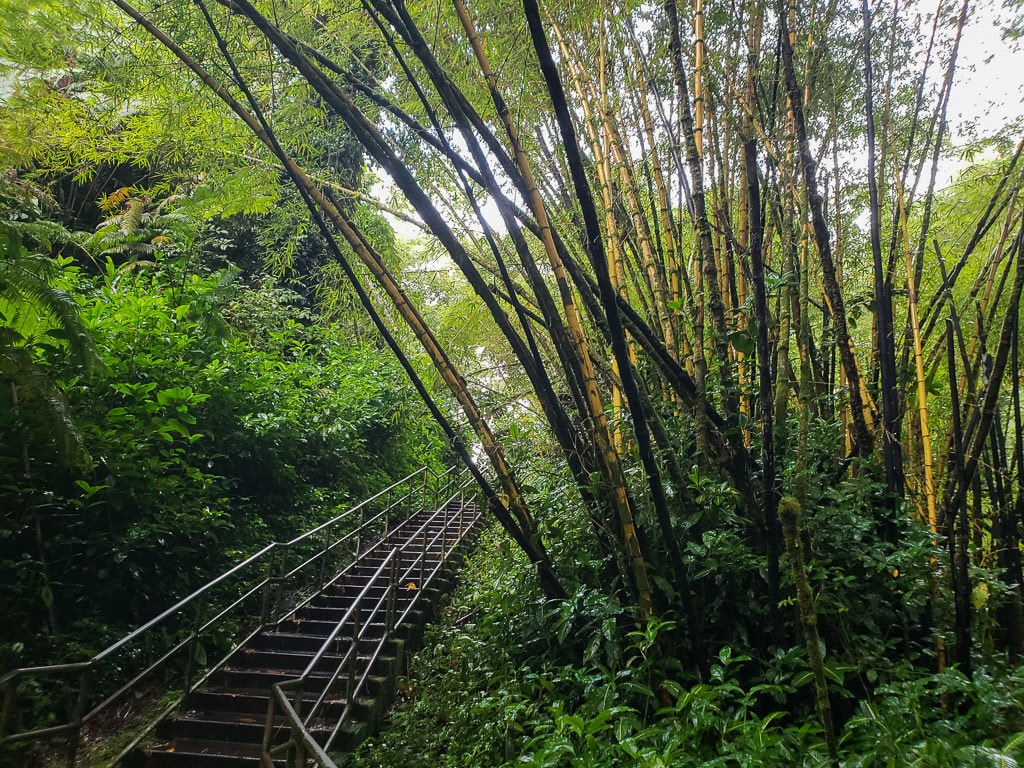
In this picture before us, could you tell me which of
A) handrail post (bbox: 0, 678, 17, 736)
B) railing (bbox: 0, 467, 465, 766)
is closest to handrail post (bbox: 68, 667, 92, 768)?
railing (bbox: 0, 467, 465, 766)

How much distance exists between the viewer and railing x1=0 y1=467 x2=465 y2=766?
→ 2334 millimetres

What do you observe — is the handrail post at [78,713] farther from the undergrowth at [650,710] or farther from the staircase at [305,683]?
the undergrowth at [650,710]

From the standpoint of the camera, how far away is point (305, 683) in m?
2.96

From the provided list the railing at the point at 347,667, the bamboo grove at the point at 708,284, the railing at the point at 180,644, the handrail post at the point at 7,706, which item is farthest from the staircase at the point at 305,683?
the bamboo grove at the point at 708,284

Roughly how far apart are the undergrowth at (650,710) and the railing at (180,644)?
1.02 meters

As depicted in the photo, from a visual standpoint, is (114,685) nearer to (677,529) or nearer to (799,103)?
(677,529)

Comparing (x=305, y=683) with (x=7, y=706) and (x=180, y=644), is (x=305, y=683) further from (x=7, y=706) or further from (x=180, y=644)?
(x=7, y=706)

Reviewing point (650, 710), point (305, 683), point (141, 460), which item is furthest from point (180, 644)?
point (650, 710)

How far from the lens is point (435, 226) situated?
2.38 m

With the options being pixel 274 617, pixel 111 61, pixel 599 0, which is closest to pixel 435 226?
pixel 599 0


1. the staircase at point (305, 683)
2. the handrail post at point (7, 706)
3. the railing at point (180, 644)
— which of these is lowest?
the staircase at point (305, 683)

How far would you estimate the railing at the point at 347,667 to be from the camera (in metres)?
1.86

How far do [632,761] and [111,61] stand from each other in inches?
151

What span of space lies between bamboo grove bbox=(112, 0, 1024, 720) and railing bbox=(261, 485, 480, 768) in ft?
3.50
